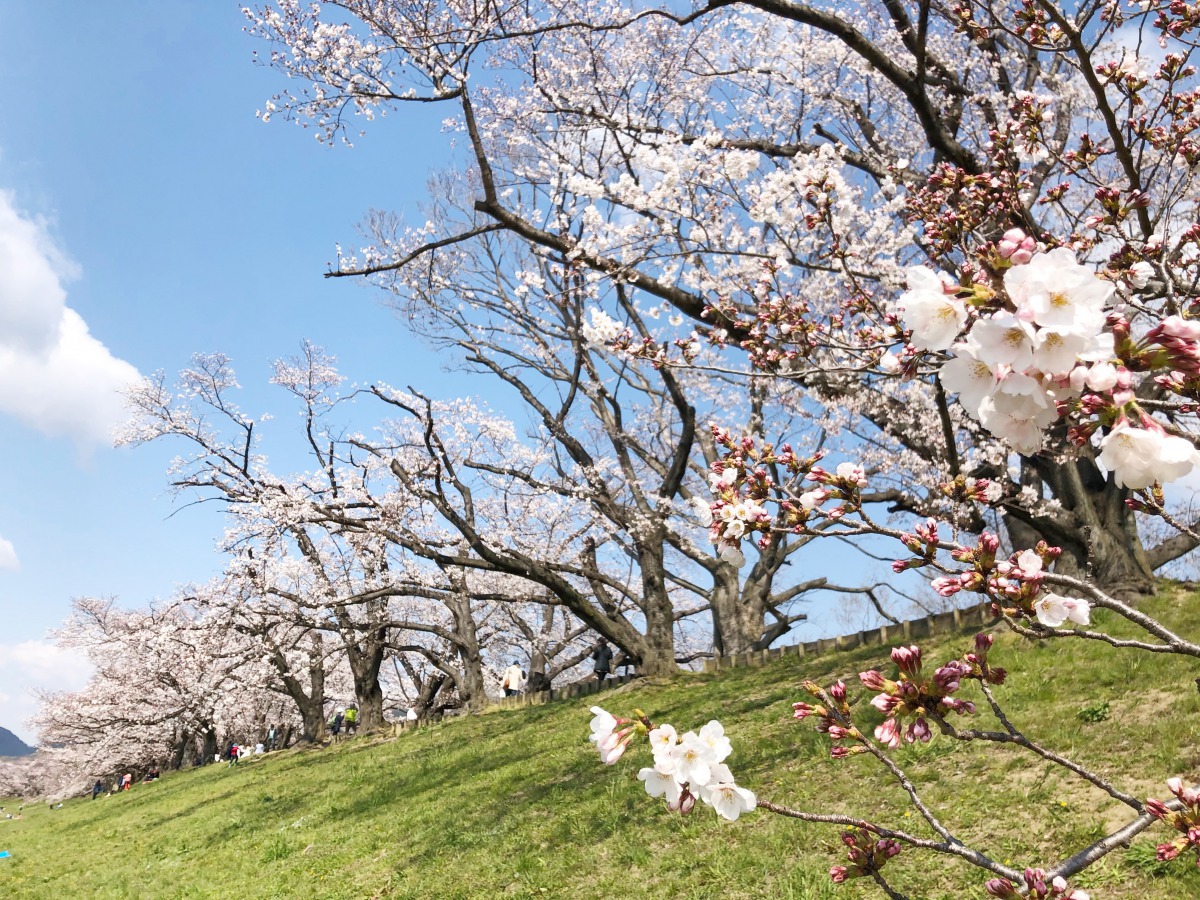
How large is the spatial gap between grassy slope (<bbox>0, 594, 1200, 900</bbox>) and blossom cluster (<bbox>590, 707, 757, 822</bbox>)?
2.91m

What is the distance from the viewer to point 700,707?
10.1 meters

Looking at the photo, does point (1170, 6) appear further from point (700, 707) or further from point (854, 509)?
point (700, 707)

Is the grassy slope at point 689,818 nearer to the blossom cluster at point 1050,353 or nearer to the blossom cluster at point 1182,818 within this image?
the blossom cluster at point 1182,818

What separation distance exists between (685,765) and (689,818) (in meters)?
4.36

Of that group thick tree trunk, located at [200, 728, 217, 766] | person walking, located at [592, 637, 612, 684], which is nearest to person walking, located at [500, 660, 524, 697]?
person walking, located at [592, 637, 612, 684]

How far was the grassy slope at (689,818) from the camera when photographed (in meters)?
4.51

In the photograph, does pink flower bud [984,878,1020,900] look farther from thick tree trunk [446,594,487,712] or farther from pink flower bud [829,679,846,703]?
thick tree trunk [446,594,487,712]

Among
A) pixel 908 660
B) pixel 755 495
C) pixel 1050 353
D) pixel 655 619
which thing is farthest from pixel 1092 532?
pixel 1050 353

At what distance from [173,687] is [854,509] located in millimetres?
35565

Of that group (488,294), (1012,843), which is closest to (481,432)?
(488,294)

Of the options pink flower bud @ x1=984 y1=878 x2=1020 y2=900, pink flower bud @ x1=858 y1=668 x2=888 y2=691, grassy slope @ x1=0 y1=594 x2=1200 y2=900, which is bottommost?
grassy slope @ x1=0 y1=594 x2=1200 y2=900

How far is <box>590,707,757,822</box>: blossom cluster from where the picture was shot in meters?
1.77

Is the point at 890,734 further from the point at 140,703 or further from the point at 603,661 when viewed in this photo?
the point at 140,703

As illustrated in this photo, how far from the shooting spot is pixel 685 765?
179cm
